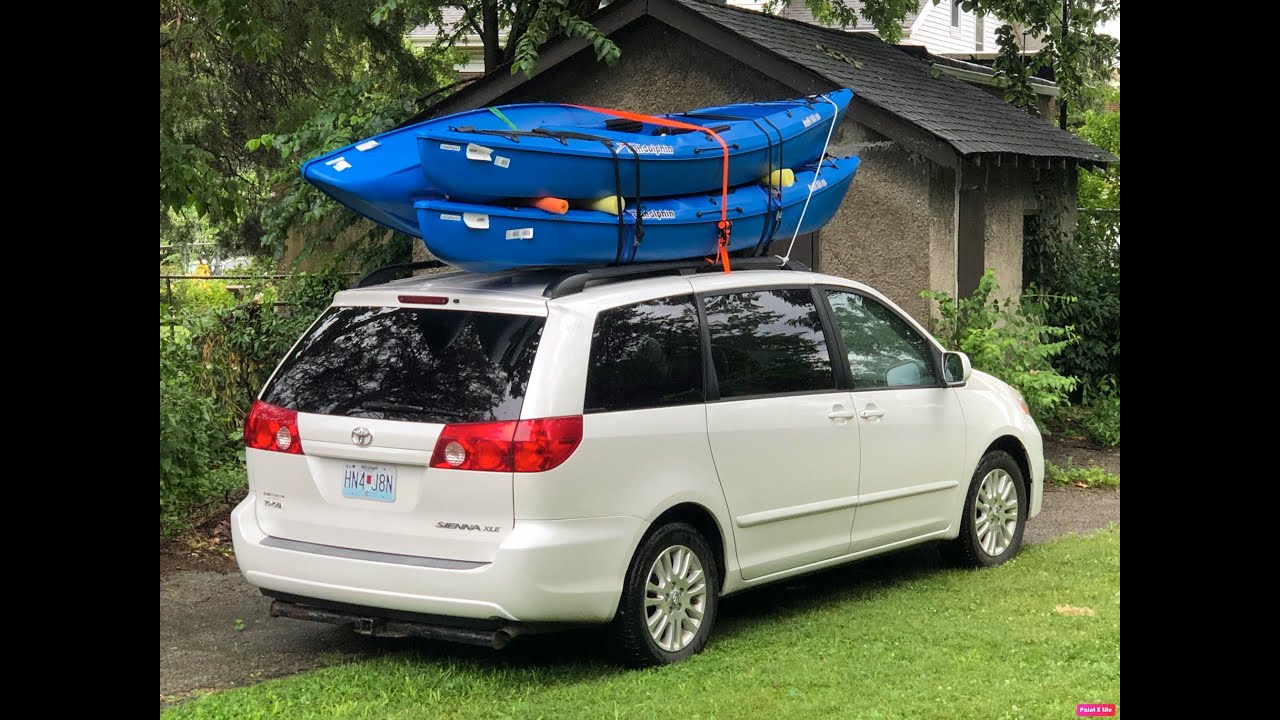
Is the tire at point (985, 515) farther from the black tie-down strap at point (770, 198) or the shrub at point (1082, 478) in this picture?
the shrub at point (1082, 478)

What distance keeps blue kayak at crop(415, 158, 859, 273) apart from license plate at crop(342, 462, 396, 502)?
3.57 ft

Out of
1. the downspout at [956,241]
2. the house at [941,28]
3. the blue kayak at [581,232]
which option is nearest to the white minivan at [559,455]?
the blue kayak at [581,232]

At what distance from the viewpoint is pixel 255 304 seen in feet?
42.8

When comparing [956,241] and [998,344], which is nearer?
[998,344]

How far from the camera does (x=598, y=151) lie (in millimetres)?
6605

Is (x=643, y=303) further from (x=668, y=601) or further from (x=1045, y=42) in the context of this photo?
(x=1045, y=42)

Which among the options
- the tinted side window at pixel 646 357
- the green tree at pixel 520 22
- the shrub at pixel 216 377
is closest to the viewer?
the tinted side window at pixel 646 357

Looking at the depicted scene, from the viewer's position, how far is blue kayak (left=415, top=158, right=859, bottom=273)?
6.32 meters

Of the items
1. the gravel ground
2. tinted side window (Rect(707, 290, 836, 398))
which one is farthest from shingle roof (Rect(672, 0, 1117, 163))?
tinted side window (Rect(707, 290, 836, 398))

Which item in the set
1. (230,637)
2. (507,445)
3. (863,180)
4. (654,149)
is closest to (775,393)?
(654,149)

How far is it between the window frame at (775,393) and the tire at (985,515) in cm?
135

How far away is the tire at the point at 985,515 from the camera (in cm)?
800

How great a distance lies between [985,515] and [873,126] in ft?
15.3
